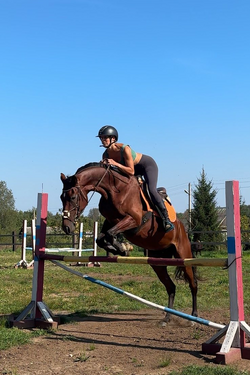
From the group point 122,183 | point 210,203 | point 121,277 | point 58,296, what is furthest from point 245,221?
point 122,183

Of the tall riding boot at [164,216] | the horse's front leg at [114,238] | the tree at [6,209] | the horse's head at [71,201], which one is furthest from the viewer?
the tree at [6,209]

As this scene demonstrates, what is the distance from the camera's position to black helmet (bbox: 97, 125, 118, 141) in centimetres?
623

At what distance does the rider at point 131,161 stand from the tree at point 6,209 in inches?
2260

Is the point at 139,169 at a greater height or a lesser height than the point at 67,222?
greater

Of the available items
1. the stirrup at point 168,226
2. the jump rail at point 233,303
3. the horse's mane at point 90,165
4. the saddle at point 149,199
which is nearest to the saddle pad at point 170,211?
the saddle at point 149,199

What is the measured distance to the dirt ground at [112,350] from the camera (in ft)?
13.9

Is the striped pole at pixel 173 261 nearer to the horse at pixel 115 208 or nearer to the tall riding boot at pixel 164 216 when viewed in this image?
the horse at pixel 115 208

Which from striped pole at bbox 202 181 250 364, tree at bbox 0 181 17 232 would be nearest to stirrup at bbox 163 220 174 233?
striped pole at bbox 202 181 250 364

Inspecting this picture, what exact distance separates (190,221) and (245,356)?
30912 mm

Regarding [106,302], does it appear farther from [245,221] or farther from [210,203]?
[245,221]

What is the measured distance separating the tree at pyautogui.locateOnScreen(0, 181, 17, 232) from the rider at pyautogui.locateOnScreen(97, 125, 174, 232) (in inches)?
2260

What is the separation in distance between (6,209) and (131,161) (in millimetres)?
63003

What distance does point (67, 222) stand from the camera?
17.9 feet

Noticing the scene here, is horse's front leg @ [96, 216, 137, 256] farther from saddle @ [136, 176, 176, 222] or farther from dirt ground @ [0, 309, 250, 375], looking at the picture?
dirt ground @ [0, 309, 250, 375]
